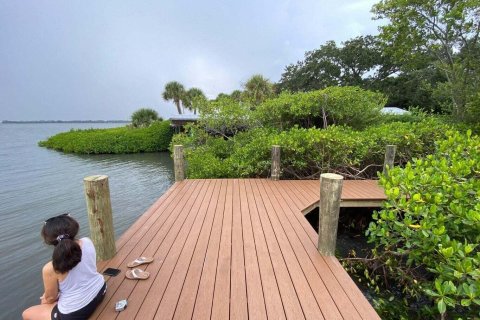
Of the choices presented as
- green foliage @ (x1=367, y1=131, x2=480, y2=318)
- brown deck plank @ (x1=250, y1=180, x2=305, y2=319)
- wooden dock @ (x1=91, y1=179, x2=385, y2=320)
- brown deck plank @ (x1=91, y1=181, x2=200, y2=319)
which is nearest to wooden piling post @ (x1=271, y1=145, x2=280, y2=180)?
wooden dock @ (x1=91, y1=179, x2=385, y2=320)

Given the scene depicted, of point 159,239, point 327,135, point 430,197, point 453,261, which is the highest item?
point 327,135

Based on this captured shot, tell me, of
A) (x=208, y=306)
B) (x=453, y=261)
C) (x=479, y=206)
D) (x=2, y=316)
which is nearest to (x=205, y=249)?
(x=208, y=306)

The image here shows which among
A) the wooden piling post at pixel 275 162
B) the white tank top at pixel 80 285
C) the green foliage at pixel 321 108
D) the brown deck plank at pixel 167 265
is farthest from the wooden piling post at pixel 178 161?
the white tank top at pixel 80 285

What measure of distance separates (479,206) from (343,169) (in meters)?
4.51

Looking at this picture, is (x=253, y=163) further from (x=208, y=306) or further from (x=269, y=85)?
(x=269, y=85)

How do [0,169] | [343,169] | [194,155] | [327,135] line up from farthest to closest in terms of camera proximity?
1. [0,169]
2. [194,155]
3. [343,169]
4. [327,135]

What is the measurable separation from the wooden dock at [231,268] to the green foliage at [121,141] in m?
19.0

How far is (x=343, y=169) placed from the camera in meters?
6.62

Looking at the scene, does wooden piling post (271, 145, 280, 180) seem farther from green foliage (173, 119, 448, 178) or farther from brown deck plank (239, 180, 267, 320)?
brown deck plank (239, 180, 267, 320)

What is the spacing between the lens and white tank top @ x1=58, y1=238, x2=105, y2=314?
76.4 inches

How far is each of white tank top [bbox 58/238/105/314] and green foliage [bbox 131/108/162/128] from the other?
28502 millimetres

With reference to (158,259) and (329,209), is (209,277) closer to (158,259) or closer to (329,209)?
(158,259)

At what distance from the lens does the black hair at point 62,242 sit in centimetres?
184

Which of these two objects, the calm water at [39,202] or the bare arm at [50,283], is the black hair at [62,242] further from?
the calm water at [39,202]
